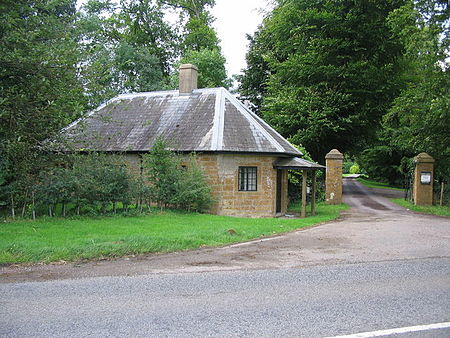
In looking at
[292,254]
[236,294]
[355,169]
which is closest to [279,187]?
[292,254]

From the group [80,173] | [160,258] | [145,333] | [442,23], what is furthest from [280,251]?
[442,23]

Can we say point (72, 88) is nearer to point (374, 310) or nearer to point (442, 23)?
point (374, 310)

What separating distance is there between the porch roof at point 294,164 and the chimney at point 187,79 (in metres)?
7.11

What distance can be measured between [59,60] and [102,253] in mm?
6248

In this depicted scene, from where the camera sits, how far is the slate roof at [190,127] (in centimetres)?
2005

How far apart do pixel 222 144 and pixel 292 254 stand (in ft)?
34.1

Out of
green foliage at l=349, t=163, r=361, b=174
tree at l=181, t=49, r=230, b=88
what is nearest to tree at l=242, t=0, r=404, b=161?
tree at l=181, t=49, r=230, b=88

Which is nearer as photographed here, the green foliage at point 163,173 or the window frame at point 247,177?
the green foliage at point 163,173

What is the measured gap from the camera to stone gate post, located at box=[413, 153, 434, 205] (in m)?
24.2

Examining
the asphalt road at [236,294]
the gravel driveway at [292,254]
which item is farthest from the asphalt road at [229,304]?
the gravel driveway at [292,254]

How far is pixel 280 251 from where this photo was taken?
33.7ft

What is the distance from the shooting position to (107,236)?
10.6 metres

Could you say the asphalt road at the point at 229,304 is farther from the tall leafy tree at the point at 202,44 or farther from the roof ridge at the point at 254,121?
the tall leafy tree at the point at 202,44

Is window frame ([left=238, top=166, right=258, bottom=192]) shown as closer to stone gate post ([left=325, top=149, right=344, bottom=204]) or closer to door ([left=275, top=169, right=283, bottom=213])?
door ([left=275, top=169, right=283, bottom=213])
